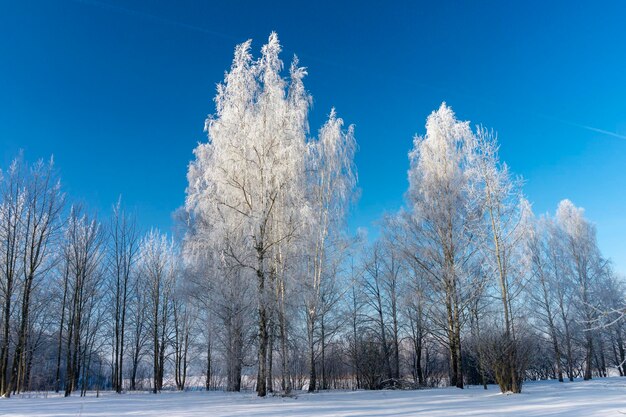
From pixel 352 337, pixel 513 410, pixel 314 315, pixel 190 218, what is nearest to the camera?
pixel 513 410

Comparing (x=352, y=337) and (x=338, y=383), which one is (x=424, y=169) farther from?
(x=338, y=383)

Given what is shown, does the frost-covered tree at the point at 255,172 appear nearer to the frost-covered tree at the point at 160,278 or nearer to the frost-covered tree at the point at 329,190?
the frost-covered tree at the point at 329,190

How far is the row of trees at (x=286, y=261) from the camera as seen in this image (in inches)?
499

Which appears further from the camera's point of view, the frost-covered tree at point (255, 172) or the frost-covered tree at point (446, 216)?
the frost-covered tree at point (446, 216)

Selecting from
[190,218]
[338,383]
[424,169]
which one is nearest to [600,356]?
[338,383]

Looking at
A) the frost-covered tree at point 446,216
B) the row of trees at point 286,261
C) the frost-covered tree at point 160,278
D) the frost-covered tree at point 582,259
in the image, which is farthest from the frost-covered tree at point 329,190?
the frost-covered tree at point 582,259

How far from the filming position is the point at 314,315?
16.5 m

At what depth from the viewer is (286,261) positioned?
1307cm

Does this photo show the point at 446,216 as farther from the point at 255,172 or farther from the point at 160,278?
the point at 160,278

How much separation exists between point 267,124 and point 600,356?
29447mm

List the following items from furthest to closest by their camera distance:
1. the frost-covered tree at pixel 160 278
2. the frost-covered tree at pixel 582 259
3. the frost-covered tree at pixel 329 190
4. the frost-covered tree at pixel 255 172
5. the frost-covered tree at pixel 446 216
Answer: the frost-covered tree at pixel 582 259 → the frost-covered tree at pixel 160 278 → the frost-covered tree at pixel 329 190 → the frost-covered tree at pixel 446 216 → the frost-covered tree at pixel 255 172

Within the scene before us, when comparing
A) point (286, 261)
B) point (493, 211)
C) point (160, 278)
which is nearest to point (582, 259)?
point (493, 211)

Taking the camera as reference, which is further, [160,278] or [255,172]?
[160,278]

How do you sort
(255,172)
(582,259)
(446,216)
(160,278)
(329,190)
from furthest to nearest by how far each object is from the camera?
(582,259), (160,278), (329,190), (446,216), (255,172)
